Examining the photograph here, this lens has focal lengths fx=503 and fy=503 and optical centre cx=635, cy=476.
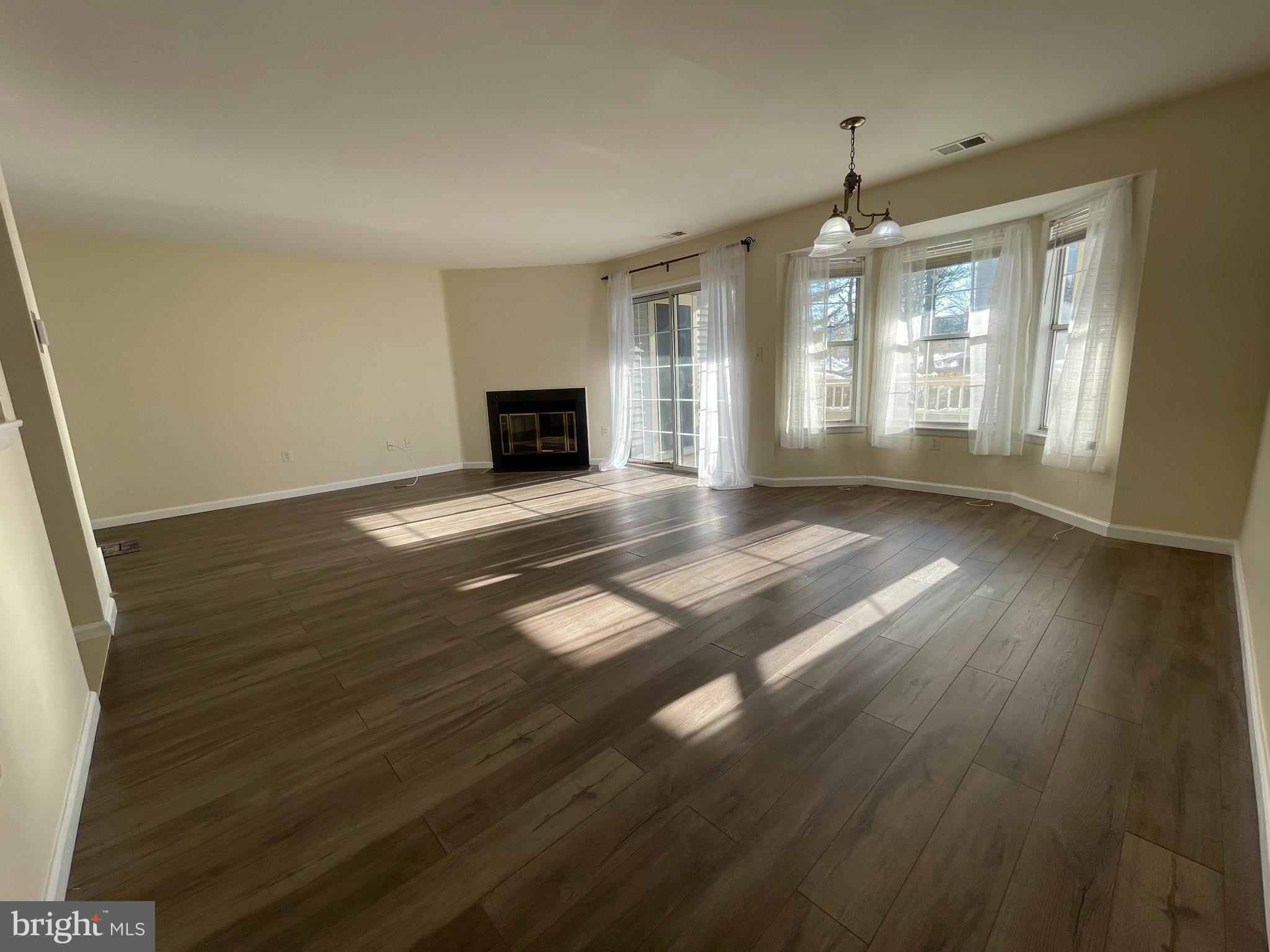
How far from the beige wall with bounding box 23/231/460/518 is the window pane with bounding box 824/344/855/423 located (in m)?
4.76

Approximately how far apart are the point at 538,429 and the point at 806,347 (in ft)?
12.0

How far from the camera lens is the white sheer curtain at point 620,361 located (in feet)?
20.4

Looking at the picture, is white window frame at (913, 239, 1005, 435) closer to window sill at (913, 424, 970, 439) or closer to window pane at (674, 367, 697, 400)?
window sill at (913, 424, 970, 439)

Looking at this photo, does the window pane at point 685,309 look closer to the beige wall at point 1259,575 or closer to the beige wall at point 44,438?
the beige wall at point 1259,575

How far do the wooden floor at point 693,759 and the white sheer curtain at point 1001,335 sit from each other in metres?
1.29

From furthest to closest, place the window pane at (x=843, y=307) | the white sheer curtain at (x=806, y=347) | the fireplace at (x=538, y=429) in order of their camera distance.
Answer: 1. the fireplace at (x=538, y=429)
2. the window pane at (x=843, y=307)
3. the white sheer curtain at (x=806, y=347)

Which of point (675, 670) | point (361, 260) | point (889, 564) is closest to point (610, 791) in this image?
point (675, 670)

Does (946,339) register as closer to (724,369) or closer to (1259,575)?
(724,369)

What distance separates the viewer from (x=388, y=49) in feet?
7.09

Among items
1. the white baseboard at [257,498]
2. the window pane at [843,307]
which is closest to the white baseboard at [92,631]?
the white baseboard at [257,498]

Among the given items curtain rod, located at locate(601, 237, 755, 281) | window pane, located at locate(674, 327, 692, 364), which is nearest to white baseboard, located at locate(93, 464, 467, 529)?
window pane, located at locate(674, 327, 692, 364)

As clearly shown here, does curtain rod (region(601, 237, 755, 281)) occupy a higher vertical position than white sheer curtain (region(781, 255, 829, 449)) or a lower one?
higher

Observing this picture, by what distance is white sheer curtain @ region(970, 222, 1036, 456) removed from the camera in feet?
12.8

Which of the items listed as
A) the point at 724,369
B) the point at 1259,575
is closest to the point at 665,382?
the point at 724,369
